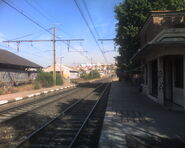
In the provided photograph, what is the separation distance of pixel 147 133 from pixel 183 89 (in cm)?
578

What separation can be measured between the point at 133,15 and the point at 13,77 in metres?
17.6

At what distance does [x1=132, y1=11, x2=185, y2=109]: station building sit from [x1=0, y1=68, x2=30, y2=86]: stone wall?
56.8 feet

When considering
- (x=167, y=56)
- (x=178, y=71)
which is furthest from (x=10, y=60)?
(x=178, y=71)

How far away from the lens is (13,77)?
34375 mm

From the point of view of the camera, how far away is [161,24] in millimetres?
20969

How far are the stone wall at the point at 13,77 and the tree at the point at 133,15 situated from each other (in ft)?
47.0

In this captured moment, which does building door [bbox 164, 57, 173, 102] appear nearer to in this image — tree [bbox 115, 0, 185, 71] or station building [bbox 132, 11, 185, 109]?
station building [bbox 132, 11, 185, 109]

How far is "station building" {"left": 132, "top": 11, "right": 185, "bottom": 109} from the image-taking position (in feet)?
43.2

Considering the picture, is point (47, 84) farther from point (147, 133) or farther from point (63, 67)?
point (63, 67)

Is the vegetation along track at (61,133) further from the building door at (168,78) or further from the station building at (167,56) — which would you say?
the building door at (168,78)

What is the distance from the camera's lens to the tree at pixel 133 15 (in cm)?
2775

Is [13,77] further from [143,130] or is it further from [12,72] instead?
[143,130]

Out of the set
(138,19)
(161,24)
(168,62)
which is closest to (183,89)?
(168,62)

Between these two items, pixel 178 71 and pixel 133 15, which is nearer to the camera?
pixel 178 71
